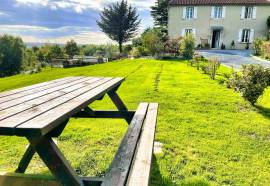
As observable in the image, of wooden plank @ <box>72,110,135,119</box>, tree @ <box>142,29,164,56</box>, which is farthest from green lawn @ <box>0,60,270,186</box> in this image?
tree @ <box>142,29,164,56</box>

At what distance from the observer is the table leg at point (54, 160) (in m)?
1.73

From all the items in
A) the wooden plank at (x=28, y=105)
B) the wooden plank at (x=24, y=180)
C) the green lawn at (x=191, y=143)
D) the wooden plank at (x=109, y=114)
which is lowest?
the green lawn at (x=191, y=143)

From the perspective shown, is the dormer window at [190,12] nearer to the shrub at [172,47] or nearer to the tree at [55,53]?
the shrub at [172,47]

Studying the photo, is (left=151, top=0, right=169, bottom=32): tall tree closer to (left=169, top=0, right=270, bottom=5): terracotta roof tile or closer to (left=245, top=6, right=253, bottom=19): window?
(left=169, top=0, right=270, bottom=5): terracotta roof tile

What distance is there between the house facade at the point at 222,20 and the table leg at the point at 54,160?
2730 centimetres

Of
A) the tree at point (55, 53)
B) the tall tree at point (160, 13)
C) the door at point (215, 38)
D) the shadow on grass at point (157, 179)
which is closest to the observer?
the shadow on grass at point (157, 179)

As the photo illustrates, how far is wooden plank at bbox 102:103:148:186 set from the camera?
1.75 metres

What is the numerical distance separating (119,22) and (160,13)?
8.44 meters

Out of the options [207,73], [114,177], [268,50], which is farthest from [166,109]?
[268,50]

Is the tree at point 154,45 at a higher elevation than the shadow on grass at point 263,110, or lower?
higher

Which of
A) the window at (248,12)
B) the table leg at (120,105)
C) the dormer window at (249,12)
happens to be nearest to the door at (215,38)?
the dormer window at (249,12)

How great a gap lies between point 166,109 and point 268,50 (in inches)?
505

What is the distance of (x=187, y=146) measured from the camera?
4043 mm

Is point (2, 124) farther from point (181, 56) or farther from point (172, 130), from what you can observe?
point (181, 56)
